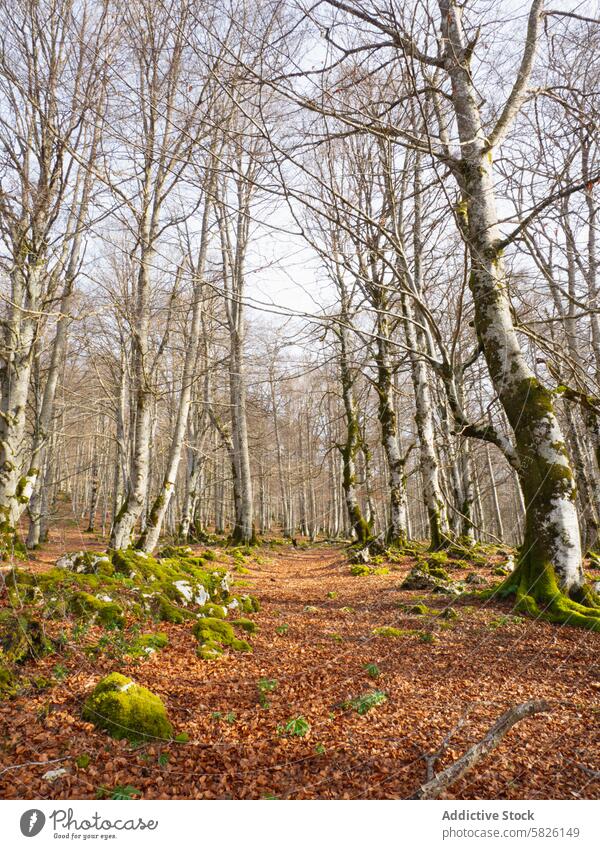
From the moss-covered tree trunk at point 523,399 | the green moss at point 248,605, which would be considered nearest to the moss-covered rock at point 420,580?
the moss-covered tree trunk at point 523,399

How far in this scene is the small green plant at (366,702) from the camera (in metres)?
3.19

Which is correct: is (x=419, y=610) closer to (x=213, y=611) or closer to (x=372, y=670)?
(x=372, y=670)

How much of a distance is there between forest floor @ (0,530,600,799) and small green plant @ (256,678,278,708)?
6 centimetres

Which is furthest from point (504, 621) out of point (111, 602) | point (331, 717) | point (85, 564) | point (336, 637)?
point (85, 564)

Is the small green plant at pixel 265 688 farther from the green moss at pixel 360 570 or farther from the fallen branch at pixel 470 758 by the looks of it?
the green moss at pixel 360 570

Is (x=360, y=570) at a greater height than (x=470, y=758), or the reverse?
(x=470, y=758)

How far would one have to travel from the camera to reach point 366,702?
128 inches

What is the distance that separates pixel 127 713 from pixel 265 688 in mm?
1166

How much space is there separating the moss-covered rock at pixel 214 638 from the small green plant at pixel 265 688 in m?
0.90

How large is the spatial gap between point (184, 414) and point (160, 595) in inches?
181
